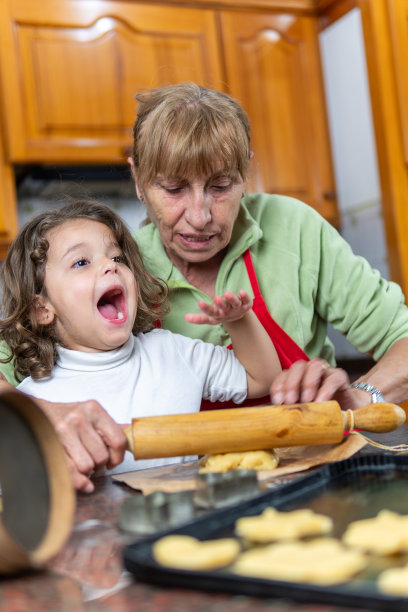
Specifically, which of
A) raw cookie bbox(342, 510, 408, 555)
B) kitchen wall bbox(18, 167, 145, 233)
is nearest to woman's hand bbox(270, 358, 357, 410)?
raw cookie bbox(342, 510, 408, 555)

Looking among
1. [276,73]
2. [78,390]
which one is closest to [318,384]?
[78,390]

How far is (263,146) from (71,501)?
273cm

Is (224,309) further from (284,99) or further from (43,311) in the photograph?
(284,99)

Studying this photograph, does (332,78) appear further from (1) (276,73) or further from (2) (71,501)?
(2) (71,501)

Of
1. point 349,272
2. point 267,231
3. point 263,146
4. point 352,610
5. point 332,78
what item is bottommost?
point 352,610

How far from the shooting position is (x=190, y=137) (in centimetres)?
125

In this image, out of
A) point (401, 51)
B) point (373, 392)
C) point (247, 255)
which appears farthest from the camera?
point (401, 51)

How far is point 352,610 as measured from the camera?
40cm

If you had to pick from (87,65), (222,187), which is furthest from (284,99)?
(222,187)

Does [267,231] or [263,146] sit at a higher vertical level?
[263,146]

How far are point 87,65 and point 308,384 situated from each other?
2.21 meters

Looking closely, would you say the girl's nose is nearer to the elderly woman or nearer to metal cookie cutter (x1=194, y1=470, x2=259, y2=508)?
the elderly woman

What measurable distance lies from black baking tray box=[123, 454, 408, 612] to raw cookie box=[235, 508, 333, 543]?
2 cm

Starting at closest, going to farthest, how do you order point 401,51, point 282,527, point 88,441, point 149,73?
point 282,527 < point 88,441 < point 401,51 < point 149,73
